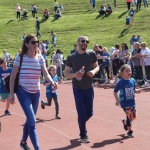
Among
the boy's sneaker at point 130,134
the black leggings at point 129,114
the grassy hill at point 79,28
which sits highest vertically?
the grassy hill at point 79,28

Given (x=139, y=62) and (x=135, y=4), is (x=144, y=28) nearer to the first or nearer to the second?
(x=135, y=4)

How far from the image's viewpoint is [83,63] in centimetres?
798

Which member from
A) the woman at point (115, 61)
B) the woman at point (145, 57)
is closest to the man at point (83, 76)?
the woman at point (145, 57)

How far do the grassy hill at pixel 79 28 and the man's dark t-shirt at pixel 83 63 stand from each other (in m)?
29.2

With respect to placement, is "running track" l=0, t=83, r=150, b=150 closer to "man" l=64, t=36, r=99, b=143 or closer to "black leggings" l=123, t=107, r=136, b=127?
"black leggings" l=123, t=107, r=136, b=127

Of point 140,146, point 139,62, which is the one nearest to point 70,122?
point 140,146

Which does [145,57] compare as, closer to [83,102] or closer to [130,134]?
[130,134]

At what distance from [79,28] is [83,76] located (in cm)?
3723

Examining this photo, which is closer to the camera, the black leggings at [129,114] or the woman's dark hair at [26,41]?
the woman's dark hair at [26,41]

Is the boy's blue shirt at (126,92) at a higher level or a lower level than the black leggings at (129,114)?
higher

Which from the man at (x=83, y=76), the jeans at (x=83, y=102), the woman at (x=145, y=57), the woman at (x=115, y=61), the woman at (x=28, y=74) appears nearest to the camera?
the woman at (x=28, y=74)

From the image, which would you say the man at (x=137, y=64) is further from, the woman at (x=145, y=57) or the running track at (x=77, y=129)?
the running track at (x=77, y=129)

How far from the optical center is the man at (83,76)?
7.98 meters

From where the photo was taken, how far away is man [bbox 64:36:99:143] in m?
7.98
